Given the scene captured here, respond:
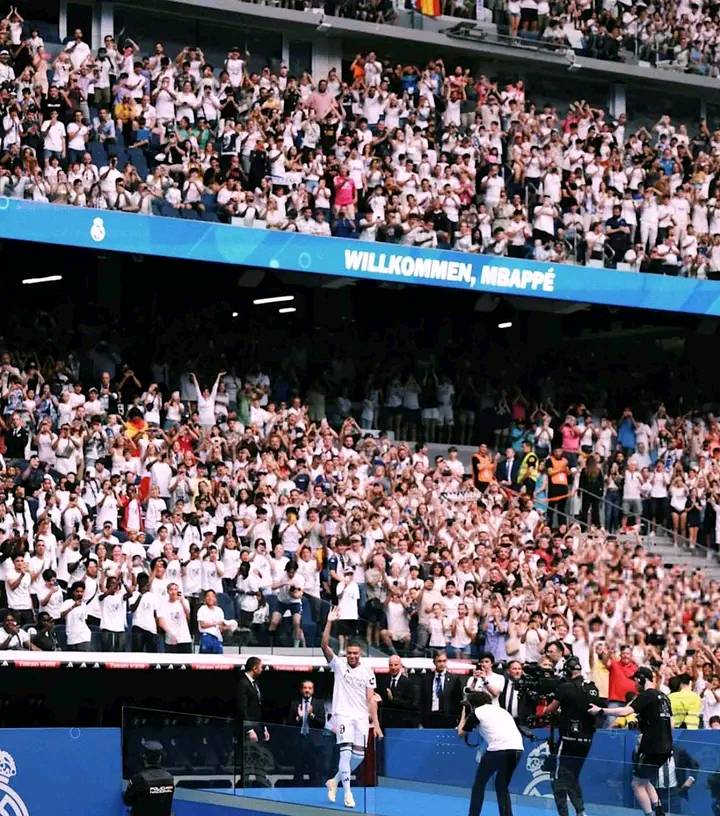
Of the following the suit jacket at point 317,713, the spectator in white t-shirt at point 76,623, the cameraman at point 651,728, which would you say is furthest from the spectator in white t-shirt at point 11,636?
the cameraman at point 651,728

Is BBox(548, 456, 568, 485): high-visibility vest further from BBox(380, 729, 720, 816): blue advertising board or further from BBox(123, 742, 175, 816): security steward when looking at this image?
BBox(123, 742, 175, 816): security steward

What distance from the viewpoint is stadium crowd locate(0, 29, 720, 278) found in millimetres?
30359

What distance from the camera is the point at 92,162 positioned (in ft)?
99.0

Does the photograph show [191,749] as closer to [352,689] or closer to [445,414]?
[352,689]

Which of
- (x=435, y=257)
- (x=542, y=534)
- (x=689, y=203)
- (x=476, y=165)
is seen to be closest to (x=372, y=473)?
(x=542, y=534)

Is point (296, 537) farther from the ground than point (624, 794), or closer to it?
farther from the ground

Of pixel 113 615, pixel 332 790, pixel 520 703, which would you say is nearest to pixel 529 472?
pixel 520 703

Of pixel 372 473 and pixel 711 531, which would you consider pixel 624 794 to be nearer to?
pixel 372 473

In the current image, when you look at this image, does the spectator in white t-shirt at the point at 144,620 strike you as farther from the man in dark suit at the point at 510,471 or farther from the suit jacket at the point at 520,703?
the man in dark suit at the point at 510,471

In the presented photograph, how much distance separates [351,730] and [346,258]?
48.8 ft

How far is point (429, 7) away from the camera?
38.4 metres

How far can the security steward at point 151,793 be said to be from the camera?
18484 mm

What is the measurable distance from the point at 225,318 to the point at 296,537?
8.81 m

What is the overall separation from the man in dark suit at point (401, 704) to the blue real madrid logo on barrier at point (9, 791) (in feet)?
16.2
